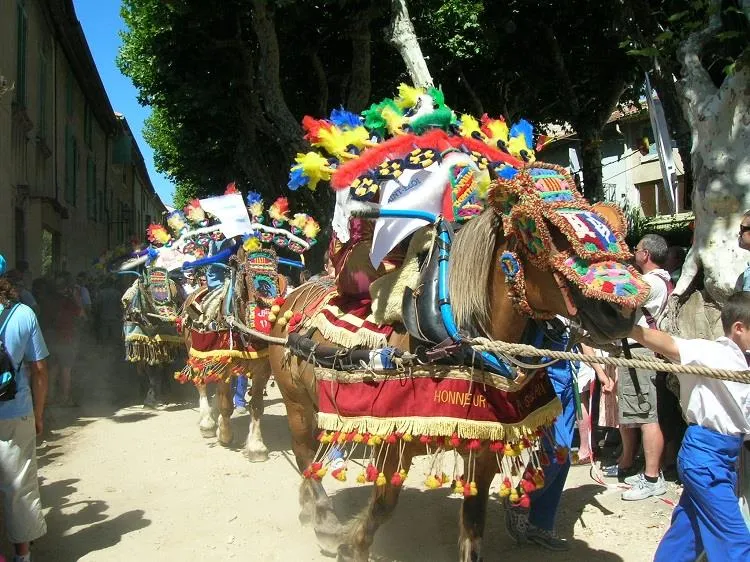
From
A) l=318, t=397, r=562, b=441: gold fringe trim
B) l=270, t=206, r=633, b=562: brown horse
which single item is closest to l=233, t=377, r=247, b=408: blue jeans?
l=270, t=206, r=633, b=562: brown horse

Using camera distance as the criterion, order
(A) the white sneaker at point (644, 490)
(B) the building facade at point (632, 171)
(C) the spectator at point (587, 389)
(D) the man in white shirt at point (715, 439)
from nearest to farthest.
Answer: (D) the man in white shirt at point (715, 439) → (A) the white sneaker at point (644, 490) → (C) the spectator at point (587, 389) → (B) the building facade at point (632, 171)

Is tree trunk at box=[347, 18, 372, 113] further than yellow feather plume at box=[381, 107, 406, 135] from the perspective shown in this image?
Yes

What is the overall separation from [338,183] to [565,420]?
236 cm

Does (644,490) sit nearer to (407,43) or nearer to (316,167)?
(316,167)

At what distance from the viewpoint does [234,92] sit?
1631 centimetres

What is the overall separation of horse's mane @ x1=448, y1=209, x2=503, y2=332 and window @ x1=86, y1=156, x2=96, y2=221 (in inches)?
893

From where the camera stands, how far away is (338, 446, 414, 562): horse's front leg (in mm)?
3721

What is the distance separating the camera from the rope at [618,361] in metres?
2.48

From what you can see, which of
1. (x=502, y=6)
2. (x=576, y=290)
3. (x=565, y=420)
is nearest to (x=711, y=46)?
(x=565, y=420)

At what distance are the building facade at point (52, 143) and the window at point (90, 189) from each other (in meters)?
0.04

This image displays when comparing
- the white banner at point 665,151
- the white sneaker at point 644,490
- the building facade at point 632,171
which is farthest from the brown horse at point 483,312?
the building facade at point 632,171

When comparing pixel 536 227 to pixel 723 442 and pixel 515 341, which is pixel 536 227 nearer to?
pixel 515 341

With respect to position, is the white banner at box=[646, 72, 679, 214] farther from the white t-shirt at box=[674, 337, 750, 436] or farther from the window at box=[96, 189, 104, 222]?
the window at box=[96, 189, 104, 222]

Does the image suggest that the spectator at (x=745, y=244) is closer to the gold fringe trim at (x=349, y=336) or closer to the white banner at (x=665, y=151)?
the gold fringe trim at (x=349, y=336)
